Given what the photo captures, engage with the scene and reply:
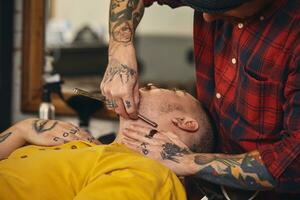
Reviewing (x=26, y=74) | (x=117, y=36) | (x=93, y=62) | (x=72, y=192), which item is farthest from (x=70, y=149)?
(x=93, y=62)

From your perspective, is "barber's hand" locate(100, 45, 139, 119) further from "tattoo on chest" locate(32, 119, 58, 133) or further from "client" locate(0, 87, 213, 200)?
"tattoo on chest" locate(32, 119, 58, 133)

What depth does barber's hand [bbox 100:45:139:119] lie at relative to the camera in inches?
60.6

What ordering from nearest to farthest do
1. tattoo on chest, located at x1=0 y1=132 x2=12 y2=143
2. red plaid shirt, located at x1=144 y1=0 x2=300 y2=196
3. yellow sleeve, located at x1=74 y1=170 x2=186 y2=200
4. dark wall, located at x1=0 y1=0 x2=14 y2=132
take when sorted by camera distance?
1. yellow sleeve, located at x1=74 y1=170 x2=186 y2=200
2. red plaid shirt, located at x1=144 y1=0 x2=300 y2=196
3. tattoo on chest, located at x1=0 y1=132 x2=12 y2=143
4. dark wall, located at x1=0 y1=0 x2=14 y2=132

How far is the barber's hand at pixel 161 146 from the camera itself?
146 centimetres

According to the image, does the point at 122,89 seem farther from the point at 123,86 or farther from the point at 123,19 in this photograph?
the point at 123,19

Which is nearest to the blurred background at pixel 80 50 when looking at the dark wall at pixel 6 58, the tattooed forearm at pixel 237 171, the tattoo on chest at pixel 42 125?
the dark wall at pixel 6 58

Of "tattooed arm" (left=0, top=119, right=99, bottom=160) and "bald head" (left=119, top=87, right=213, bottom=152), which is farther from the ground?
"bald head" (left=119, top=87, right=213, bottom=152)

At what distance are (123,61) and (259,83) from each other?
1.31ft

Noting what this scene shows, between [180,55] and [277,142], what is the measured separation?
369 cm

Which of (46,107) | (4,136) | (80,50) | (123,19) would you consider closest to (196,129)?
(123,19)

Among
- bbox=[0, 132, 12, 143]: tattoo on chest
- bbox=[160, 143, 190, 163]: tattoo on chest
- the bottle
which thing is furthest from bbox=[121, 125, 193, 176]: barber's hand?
the bottle

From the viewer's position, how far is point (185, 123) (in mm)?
1626

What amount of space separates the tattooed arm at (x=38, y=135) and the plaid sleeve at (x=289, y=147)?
0.56 m

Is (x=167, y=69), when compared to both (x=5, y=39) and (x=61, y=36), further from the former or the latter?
(x=5, y=39)
